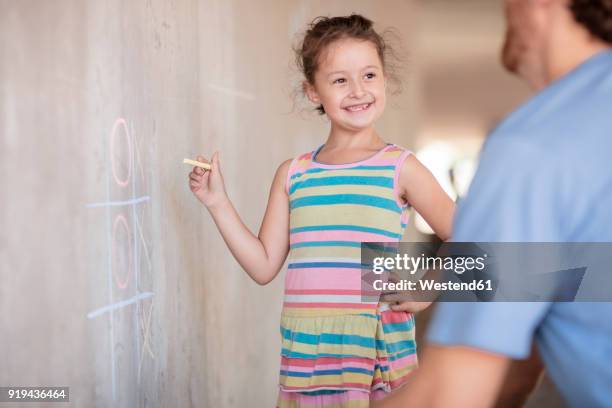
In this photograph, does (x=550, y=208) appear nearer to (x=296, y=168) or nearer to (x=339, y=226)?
(x=339, y=226)

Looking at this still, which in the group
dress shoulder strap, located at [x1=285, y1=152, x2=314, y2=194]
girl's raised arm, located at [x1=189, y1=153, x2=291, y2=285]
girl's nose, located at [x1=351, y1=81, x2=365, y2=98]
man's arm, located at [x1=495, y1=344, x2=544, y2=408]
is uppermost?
girl's nose, located at [x1=351, y1=81, x2=365, y2=98]

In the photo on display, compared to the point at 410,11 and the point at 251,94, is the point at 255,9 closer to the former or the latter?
the point at 251,94

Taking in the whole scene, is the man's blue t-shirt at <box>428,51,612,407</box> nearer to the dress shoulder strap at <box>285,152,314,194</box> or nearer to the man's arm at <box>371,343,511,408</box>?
the man's arm at <box>371,343,511,408</box>

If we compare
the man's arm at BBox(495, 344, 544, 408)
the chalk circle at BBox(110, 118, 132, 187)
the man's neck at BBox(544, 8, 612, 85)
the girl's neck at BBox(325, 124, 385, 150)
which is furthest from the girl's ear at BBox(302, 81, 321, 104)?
the man's neck at BBox(544, 8, 612, 85)

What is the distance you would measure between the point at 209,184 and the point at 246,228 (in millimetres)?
132

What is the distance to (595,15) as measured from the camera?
2.68ft

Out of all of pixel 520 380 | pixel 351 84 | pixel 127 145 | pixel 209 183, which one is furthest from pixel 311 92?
pixel 520 380

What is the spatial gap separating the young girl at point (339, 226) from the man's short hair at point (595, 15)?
1061mm

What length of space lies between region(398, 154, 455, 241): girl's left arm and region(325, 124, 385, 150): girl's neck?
123 mm

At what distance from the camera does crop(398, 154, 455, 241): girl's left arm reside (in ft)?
6.20

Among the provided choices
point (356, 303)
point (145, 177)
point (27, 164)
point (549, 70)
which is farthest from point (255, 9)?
point (549, 70)

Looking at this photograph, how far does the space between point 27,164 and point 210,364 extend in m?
1.16

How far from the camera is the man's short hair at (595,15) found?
2.67 ft

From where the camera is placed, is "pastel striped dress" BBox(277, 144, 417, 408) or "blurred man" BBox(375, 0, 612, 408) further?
"pastel striped dress" BBox(277, 144, 417, 408)
